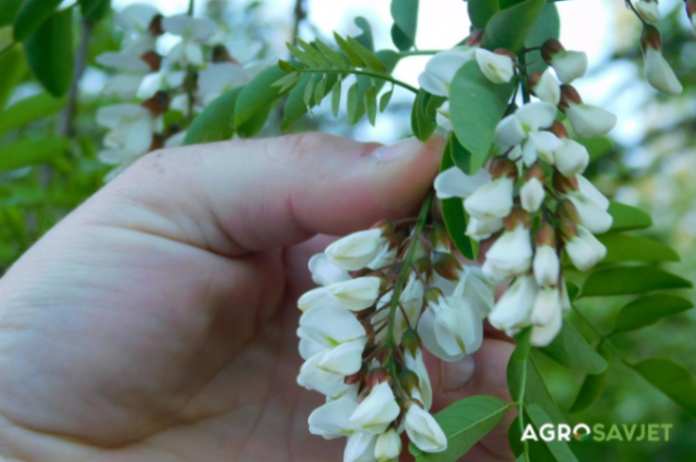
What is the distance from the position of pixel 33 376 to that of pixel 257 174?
309 millimetres

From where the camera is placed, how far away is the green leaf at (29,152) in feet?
4.02

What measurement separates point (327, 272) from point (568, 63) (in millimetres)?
251

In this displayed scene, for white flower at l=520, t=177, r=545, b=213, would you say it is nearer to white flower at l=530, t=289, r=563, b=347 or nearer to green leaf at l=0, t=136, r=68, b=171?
white flower at l=530, t=289, r=563, b=347

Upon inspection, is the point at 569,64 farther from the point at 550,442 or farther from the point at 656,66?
the point at 550,442

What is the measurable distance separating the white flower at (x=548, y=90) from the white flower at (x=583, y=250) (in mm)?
86

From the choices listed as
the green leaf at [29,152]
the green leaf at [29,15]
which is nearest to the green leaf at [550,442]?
the green leaf at [29,15]

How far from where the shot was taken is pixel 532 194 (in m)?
0.56

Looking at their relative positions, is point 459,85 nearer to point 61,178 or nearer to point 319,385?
point 319,385

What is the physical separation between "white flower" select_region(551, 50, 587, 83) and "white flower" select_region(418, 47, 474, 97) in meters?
0.06

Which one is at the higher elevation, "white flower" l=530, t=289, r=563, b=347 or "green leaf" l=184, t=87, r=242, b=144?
"white flower" l=530, t=289, r=563, b=347

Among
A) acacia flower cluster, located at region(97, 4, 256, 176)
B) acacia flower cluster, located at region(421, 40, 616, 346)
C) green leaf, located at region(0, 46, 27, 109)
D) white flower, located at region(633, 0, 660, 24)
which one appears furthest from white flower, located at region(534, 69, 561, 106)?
green leaf, located at region(0, 46, 27, 109)

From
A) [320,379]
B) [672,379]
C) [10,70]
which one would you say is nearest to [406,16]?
[320,379]

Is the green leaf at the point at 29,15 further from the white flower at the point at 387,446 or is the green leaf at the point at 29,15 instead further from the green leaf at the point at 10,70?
the white flower at the point at 387,446

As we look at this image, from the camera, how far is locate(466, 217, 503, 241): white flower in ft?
1.92
